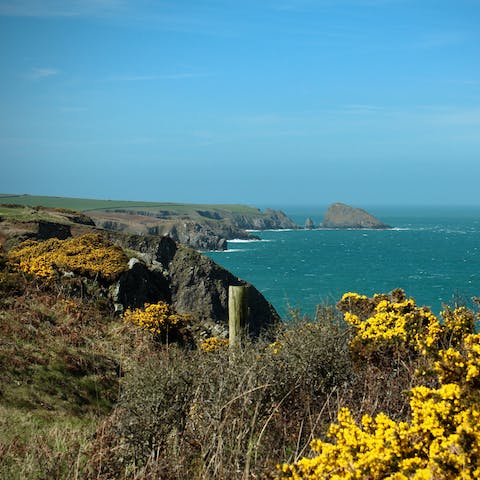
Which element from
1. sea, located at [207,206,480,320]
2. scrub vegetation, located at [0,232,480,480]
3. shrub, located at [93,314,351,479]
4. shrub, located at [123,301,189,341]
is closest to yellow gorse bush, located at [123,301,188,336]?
shrub, located at [123,301,189,341]

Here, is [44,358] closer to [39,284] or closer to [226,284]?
[39,284]

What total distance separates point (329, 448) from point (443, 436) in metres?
0.91

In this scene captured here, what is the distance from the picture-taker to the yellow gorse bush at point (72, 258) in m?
21.9

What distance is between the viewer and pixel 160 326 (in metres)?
20.2

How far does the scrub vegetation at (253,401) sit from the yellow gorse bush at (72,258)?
355cm

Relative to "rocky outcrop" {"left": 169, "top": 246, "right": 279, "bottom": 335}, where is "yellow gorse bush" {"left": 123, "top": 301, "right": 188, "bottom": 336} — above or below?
above

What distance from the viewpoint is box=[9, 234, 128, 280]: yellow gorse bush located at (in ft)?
71.7

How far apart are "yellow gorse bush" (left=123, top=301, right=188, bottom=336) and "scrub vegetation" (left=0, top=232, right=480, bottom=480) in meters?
1.30

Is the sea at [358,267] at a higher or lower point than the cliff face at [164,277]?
lower

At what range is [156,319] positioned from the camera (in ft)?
66.3

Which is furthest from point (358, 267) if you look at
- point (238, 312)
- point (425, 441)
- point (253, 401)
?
point (425, 441)

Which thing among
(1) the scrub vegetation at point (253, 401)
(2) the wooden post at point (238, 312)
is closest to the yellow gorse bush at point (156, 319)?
(1) the scrub vegetation at point (253, 401)

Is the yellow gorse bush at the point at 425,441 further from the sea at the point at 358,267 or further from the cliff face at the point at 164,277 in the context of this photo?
the sea at the point at 358,267

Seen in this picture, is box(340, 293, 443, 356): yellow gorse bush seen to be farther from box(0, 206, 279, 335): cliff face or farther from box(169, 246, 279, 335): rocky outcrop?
box(169, 246, 279, 335): rocky outcrop
